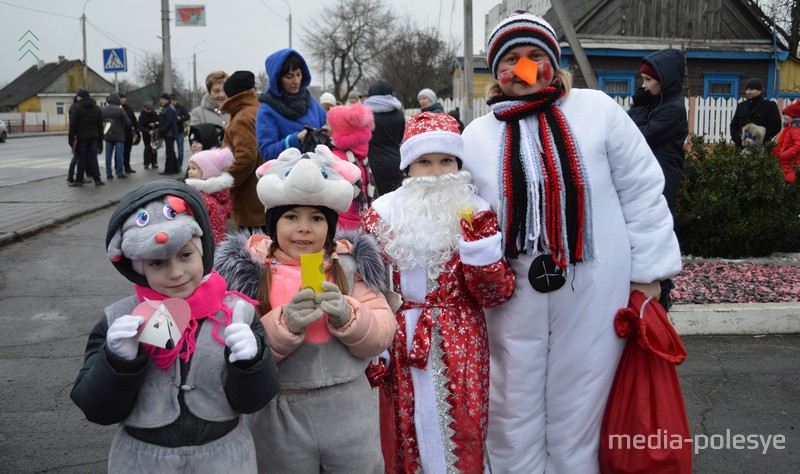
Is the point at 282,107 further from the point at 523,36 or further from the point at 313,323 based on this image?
→ the point at 313,323

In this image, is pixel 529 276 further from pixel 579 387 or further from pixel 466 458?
pixel 466 458

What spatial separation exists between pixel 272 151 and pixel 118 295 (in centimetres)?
272

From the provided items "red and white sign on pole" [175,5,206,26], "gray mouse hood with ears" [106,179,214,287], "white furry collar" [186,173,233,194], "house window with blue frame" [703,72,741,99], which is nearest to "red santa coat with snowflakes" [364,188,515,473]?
"gray mouse hood with ears" [106,179,214,287]

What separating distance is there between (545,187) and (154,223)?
1.44 m

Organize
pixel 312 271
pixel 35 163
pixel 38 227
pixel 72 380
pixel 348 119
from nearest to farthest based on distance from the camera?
pixel 312 271
pixel 72 380
pixel 348 119
pixel 38 227
pixel 35 163

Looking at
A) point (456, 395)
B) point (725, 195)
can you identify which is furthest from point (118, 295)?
point (725, 195)

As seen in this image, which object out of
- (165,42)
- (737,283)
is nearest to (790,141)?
(737,283)

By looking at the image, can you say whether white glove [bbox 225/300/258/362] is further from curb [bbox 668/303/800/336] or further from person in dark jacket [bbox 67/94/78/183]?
person in dark jacket [bbox 67/94/78/183]

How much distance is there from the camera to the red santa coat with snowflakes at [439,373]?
2.80 meters

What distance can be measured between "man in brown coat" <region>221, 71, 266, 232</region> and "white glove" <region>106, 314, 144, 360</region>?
10.6 feet

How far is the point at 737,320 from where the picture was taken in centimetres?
540

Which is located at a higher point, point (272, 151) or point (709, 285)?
point (272, 151)

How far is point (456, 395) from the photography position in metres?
2.80

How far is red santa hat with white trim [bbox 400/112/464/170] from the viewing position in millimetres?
2836
